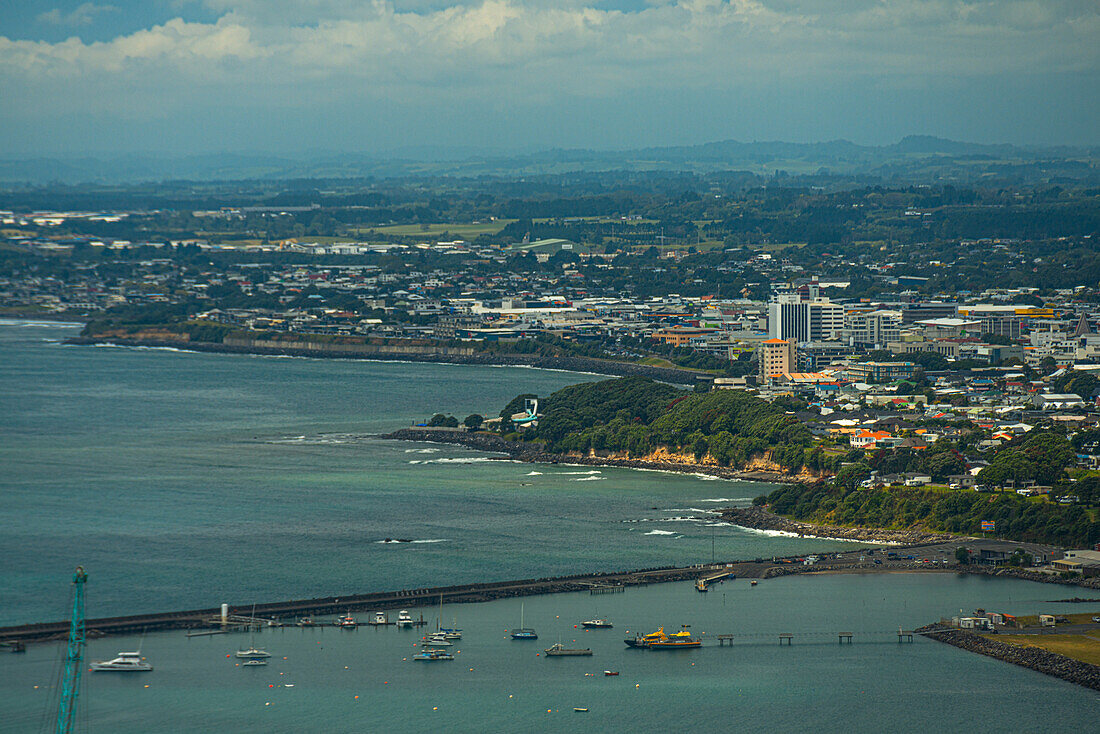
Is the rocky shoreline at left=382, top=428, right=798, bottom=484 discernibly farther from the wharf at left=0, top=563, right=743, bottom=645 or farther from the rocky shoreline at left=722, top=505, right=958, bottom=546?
the wharf at left=0, top=563, right=743, bottom=645

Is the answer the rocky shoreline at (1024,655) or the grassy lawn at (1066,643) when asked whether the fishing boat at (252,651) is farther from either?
→ the grassy lawn at (1066,643)

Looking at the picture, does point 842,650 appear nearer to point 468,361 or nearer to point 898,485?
point 898,485

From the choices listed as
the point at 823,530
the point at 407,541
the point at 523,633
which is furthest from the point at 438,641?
the point at 823,530

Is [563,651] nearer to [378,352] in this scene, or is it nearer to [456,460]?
[456,460]

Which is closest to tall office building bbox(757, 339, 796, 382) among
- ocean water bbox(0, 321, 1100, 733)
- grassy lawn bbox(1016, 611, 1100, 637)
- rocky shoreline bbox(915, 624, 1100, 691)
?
ocean water bbox(0, 321, 1100, 733)

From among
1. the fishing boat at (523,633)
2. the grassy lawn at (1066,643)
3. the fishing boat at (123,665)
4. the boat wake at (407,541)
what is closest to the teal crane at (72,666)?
the fishing boat at (123,665)
